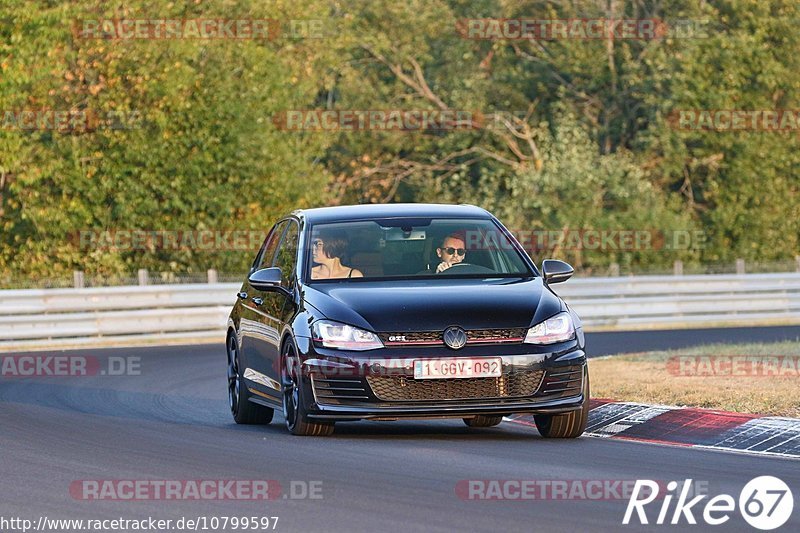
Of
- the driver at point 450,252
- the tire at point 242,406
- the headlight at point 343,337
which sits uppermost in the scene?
the driver at point 450,252

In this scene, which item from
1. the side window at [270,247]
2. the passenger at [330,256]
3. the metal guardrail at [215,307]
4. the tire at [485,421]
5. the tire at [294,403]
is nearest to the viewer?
the tire at [294,403]

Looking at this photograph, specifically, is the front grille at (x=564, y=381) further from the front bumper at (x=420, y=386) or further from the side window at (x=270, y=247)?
the side window at (x=270, y=247)

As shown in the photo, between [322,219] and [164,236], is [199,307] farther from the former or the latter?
[322,219]

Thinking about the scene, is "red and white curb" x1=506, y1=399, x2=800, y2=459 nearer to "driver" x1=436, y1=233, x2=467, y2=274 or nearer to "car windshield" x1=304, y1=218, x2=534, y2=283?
"car windshield" x1=304, y1=218, x2=534, y2=283

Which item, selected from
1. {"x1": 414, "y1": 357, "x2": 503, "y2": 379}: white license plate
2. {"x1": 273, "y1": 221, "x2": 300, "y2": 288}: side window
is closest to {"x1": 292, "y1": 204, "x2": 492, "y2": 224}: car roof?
{"x1": 273, "y1": 221, "x2": 300, "y2": 288}: side window

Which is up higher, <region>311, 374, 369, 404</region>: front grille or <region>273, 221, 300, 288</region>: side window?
<region>273, 221, 300, 288</region>: side window

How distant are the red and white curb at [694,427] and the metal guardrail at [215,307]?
1399 centimetres

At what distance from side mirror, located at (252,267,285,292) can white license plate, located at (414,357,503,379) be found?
176cm

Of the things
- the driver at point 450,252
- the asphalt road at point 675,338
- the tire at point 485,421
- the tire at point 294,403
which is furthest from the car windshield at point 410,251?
the asphalt road at point 675,338

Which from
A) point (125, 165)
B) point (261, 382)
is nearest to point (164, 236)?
point (125, 165)

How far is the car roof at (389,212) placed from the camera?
13094 millimetres

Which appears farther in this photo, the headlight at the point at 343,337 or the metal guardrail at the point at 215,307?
the metal guardrail at the point at 215,307

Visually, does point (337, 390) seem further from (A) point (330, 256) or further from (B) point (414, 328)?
(A) point (330, 256)

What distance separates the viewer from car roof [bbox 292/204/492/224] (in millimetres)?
13094
